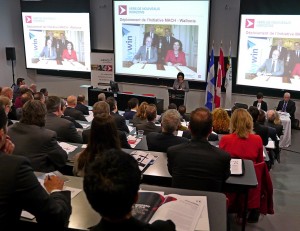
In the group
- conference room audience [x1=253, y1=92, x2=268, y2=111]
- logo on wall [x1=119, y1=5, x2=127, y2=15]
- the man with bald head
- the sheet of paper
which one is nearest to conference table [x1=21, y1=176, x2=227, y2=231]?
the sheet of paper

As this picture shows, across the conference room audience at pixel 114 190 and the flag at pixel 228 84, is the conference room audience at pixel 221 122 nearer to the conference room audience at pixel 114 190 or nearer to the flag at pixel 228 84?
the conference room audience at pixel 114 190

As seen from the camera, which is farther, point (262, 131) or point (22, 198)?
point (262, 131)

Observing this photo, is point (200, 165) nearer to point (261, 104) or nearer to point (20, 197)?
point (20, 197)

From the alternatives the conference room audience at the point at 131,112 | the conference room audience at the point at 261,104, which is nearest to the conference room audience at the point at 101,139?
the conference room audience at the point at 131,112

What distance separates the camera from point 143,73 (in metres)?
9.35

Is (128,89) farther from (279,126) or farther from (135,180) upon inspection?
(135,180)

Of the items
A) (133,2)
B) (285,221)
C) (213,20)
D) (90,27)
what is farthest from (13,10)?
(285,221)

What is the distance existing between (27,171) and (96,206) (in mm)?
529

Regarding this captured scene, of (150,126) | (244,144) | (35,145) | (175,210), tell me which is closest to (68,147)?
(35,145)

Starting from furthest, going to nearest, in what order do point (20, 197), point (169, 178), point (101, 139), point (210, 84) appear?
point (210, 84) < point (169, 178) < point (101, 139) < point (20, 197)

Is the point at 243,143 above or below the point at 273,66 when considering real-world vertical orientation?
below

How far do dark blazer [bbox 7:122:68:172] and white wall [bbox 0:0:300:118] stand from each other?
647 centimetres

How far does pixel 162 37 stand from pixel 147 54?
64cm

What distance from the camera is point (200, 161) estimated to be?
2.41 metres
